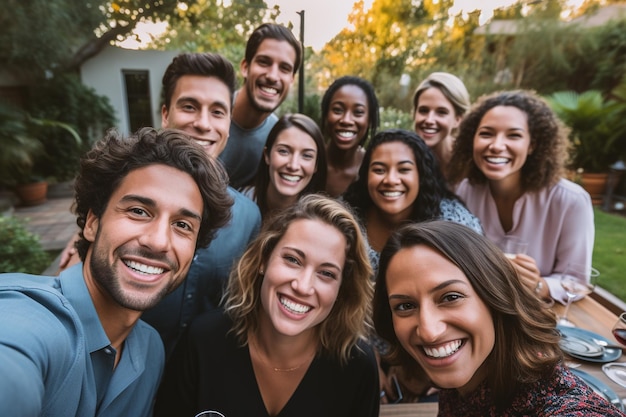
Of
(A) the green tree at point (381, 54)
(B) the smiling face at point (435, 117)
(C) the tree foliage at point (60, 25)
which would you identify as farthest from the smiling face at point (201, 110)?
(A) the green tree at point (381, 54)

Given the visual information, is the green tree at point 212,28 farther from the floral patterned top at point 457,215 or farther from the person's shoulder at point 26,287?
the person's shoulder at point 26,287

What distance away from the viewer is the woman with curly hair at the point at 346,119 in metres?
3.72

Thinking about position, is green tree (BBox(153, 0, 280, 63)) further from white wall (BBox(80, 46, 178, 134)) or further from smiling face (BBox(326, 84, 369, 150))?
smiling face (BBox(326, 84, 369, 150))

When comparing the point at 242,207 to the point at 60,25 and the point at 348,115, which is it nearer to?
the point at 348,115

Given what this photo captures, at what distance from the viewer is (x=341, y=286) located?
2256mm

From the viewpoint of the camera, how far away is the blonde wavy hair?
2104mm

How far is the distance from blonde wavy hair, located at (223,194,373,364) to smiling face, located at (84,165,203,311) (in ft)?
1.63

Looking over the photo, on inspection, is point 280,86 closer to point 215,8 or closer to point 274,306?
point 274,306

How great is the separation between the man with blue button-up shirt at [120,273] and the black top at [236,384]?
5.4 inches

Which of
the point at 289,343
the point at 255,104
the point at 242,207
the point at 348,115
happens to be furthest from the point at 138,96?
the point at 289,343

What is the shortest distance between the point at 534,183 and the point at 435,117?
121 cm

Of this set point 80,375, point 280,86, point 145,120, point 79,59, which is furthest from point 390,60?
point 80,375

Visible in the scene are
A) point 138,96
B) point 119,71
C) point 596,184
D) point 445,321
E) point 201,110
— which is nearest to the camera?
point 445,321

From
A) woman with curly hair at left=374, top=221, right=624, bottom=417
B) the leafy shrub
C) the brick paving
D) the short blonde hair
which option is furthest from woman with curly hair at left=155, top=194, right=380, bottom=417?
the brick paving
